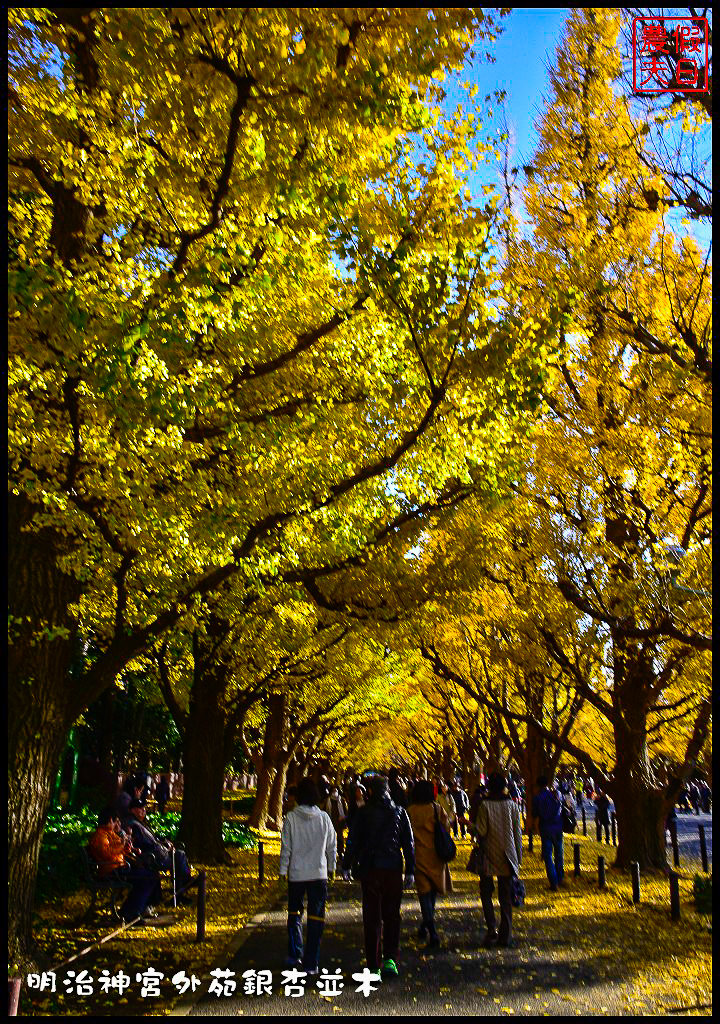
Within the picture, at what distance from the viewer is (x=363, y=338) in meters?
7.62

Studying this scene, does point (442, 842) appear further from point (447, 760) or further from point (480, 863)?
point (447, 760)

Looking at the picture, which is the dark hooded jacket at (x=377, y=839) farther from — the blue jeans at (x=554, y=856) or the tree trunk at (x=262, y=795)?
the tree trunk at (x=262, y=795)

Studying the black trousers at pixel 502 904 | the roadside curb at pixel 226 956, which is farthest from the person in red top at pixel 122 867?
the black trousers at pixel 502 904

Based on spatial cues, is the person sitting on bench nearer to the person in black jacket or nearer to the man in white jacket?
the man in white jacket

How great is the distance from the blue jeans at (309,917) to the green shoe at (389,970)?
61 centimetres

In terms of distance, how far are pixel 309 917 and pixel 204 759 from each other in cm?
889

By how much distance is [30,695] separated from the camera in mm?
6969

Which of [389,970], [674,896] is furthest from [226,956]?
[674,896]

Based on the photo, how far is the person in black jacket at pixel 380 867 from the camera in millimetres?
7188

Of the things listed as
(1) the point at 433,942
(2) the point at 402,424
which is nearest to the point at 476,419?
(2) the point at 402,424

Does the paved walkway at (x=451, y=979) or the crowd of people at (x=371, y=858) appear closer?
the paved walkway at (x=451, y=979)

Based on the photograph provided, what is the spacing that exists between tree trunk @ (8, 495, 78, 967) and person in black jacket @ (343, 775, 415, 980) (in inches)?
110

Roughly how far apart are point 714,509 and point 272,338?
427 cm

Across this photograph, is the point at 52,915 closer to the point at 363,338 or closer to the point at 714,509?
the point at 363,338
